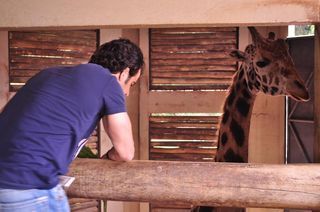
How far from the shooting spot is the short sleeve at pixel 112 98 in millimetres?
1848

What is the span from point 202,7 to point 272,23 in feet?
1.34

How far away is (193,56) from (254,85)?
2599 mm

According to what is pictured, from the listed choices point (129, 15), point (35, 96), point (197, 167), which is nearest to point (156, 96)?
point (129, 15)

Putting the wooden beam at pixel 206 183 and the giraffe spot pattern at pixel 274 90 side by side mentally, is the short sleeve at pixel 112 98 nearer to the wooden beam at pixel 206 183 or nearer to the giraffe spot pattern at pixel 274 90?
the wooden beam at pixel 206 183

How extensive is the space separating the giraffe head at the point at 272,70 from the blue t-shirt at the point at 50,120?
8.92 feet

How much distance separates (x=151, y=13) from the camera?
8.77 ft

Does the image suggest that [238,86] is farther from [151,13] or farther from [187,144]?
[187,144]

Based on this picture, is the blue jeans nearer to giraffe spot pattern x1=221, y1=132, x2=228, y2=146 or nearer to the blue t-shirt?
the blue t-shirt

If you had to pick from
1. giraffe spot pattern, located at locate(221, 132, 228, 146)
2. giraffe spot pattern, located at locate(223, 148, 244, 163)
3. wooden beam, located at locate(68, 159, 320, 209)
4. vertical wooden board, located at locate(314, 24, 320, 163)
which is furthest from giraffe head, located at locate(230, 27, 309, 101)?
wooden beam, located at locate(68, 159, 320, 209)

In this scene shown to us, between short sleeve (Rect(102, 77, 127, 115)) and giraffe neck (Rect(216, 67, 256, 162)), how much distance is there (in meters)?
2.32

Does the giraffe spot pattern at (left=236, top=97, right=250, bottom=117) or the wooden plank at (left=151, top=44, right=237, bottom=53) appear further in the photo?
the wooden plank at (left=151, top=44, right=237, bottom=53)

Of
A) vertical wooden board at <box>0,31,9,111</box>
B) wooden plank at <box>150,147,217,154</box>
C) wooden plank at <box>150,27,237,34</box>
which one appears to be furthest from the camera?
wooden plank at <box>150,147,217,154</box>

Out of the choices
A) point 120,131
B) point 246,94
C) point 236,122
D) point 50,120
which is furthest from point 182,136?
point 50,120

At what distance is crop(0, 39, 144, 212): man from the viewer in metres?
1.70
